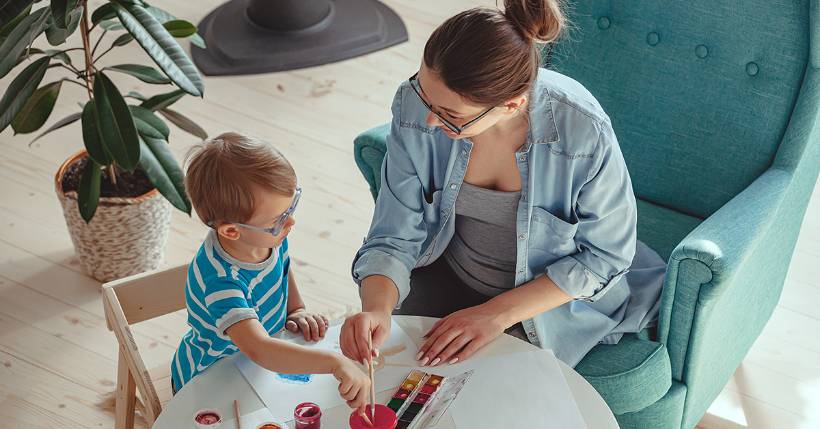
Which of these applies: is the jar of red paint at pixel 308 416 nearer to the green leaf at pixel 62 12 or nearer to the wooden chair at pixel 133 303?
the wooden chair at pixel 133 303

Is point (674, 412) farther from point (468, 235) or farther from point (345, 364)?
point (345, 364)

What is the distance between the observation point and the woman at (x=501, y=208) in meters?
1.60

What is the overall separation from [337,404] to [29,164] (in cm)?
197

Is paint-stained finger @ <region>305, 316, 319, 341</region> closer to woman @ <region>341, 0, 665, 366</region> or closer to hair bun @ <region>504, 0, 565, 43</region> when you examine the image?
woman @ <region>341, 0, 665, 366</region>

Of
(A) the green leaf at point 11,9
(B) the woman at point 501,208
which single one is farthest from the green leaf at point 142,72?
(B) the woman at point 501,208

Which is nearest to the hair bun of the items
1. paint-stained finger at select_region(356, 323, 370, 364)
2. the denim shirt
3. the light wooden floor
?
the denim shirt

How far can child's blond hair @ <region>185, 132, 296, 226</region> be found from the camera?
61.4 inches

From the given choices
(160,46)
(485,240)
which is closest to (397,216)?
(485,240)

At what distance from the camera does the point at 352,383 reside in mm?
1481

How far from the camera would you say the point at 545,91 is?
5.75 ft

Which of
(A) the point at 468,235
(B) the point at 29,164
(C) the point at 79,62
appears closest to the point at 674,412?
(A) the point at 468,235

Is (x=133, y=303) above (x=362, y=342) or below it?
below

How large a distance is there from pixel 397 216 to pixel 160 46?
72 centimetres

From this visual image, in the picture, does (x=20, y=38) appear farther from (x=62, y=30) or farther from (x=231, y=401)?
(x=231, y=401)
